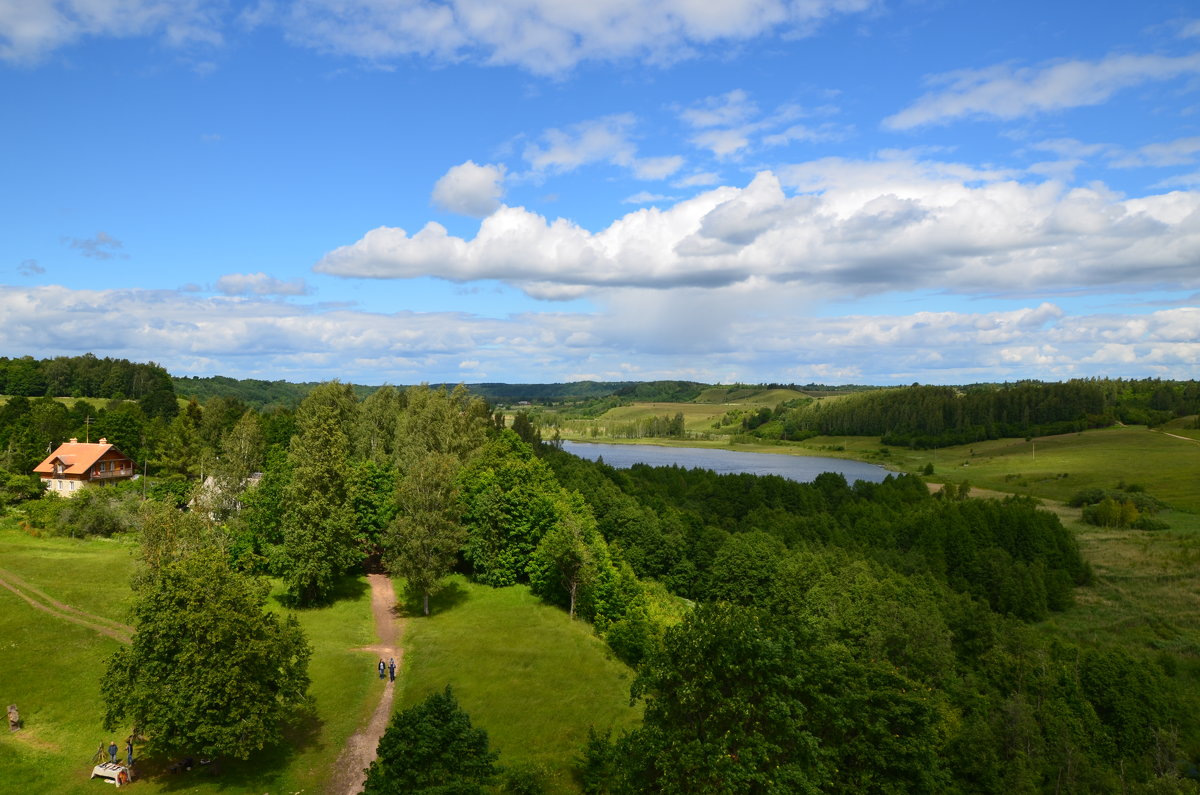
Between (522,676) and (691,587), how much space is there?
137 ft

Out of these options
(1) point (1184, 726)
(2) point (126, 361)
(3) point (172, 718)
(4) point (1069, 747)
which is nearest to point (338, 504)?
(3) point (172, 718)

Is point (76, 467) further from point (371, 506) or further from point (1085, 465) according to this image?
point (1085, 465)

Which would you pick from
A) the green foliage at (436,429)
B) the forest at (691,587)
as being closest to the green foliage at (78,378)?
the forest at (691,587)

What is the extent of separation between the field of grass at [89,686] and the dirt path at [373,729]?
0.49 metres

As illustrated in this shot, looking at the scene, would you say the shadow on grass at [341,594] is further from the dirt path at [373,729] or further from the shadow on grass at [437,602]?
the shadow on grass at [437,602]

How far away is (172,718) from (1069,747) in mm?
46263

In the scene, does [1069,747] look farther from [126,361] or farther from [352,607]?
[126,361]

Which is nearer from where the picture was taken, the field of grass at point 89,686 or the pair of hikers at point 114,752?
the pair of hikers at point 114,752

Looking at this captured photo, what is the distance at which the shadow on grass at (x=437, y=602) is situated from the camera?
48.1 m

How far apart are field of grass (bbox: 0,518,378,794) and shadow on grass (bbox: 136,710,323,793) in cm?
4

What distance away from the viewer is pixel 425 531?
154 ft

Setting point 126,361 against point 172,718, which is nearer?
point 172,718

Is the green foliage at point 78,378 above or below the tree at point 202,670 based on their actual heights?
above

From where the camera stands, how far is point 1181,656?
2406 inches
